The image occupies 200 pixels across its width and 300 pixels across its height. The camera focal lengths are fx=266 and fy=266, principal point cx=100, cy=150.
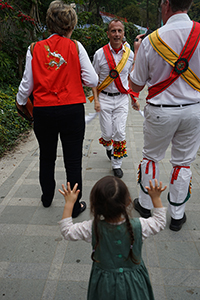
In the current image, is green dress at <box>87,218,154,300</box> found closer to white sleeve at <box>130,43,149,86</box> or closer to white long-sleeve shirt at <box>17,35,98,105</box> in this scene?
white sleeve at <box>130,43,149,86</box>

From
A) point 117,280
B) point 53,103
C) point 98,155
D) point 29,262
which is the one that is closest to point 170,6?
point 53,103

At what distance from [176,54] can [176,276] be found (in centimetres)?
170

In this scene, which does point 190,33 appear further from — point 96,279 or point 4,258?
point 4,258

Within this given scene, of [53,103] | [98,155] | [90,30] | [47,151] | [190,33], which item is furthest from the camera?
[90,30]

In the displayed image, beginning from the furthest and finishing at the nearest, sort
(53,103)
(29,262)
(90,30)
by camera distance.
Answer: (90,30) → (53,103) → (29,262)

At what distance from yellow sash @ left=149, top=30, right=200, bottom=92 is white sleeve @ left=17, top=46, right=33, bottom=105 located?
1.04m

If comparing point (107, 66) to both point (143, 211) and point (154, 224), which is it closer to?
point (143, 211)

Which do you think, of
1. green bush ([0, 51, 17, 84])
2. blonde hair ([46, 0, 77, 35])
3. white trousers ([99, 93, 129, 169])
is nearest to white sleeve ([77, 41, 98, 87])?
blonde hair ([46, 0, 77, 35])

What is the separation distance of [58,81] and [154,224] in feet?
4.77

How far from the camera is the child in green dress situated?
1354 mm

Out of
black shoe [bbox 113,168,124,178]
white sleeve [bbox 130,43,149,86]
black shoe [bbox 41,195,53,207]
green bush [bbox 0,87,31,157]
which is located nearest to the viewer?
white sleeve [bbox 130,43,149,86]

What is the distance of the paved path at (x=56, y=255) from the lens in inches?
76.0

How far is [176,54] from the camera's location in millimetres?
2057

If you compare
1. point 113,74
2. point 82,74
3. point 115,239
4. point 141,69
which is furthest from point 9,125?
point 115,239
